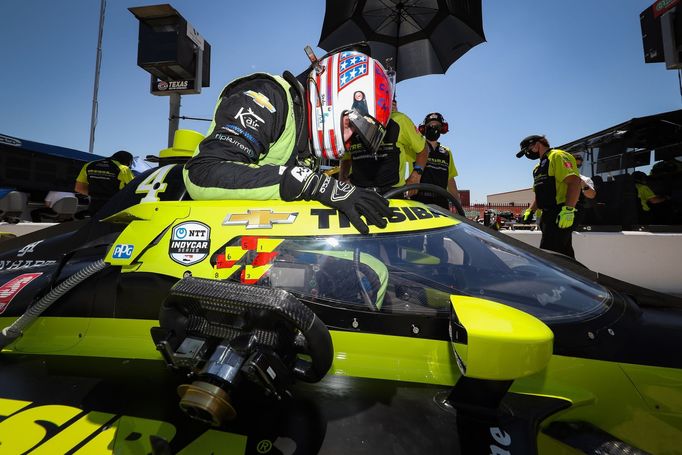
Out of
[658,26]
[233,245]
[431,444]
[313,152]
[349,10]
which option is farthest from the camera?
[658,26]

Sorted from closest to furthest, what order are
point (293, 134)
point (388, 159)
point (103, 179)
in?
point (293, 134)
point (388, 159)
point (103, 179)

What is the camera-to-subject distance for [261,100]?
170cm

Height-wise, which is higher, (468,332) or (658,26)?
(658,26)

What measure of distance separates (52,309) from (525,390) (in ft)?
5.93

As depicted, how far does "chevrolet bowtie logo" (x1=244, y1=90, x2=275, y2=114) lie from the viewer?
5.54ft

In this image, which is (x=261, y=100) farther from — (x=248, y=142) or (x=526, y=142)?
(x=526, y=142)

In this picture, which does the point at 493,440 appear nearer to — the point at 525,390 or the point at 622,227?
the point at 525,390

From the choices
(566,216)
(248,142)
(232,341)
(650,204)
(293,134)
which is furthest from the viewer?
(650,204)

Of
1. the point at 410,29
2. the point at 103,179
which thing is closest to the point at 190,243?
the point at 103,179

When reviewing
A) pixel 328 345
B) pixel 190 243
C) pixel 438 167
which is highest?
pixel 438 167

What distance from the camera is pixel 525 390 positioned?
1000 mm

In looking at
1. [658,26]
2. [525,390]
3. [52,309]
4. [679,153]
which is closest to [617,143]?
[679,153]

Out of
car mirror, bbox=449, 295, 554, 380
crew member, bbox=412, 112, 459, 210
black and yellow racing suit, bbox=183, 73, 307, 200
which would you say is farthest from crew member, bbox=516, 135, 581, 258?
car mirror, bbox=449, 295, 554, 380

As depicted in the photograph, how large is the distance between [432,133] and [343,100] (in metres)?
3.03
